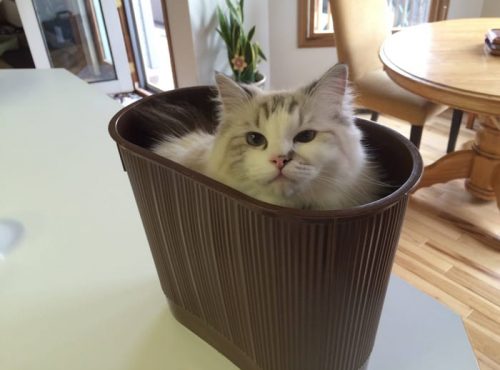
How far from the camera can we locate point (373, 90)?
1.99 metres

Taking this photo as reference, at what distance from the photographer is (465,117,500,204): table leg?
1.77 meters

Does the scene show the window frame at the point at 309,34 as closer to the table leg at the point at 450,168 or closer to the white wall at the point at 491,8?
the white wall at the point at 491,8

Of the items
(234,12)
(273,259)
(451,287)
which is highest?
(273,259)

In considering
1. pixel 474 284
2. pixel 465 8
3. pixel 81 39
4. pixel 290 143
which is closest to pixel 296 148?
pixel 290 143

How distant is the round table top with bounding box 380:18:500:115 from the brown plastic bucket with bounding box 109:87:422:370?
0.96 m

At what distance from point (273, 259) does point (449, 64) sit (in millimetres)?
1455

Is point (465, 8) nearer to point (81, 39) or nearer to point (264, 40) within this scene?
point (264, 40)

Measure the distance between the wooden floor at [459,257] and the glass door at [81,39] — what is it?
8.37 feet

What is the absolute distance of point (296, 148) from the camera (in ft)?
1.59

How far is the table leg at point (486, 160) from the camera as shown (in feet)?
5.81

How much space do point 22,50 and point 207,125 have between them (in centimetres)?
369

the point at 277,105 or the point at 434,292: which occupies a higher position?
the point at 277,105

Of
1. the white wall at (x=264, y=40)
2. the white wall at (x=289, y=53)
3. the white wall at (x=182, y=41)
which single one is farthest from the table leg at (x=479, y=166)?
the white wall at (x=182, y=41)

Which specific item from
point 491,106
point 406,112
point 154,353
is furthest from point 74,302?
point 406,112
